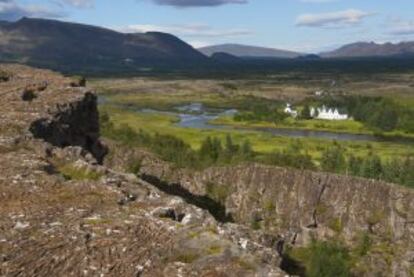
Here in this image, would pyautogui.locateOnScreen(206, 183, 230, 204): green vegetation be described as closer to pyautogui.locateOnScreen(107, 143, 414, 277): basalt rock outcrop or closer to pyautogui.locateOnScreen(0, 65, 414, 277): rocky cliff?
pyautogui.locateOnScreen(107, 143, 414, 277): basalt rock outcrop

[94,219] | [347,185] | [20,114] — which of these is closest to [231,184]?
[347,185]

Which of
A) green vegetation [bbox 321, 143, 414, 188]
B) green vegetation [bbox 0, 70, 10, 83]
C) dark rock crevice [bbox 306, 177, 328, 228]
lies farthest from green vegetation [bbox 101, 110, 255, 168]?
green vegetation [bbox 0, 70, 10, 83]

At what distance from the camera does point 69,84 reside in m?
48.8

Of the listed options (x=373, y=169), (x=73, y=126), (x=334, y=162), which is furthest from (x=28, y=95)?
(x=334, y=162)

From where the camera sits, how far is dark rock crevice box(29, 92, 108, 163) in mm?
38375

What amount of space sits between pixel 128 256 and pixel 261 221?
85148 millimetres

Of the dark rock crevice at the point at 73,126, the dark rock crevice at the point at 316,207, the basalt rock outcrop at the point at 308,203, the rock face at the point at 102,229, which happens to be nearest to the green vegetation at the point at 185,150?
the basalt rock outcrop at the point at 308,203

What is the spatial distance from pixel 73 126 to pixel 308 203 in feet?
212

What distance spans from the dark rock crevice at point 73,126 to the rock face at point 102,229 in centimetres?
662

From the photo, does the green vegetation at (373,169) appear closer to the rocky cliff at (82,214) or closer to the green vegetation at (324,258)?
the green vegetation at (324,258)

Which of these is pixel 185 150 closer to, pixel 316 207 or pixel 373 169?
pixel 373 169

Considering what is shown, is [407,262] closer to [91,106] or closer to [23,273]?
[91,106]

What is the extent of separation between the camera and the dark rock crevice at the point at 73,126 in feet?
126

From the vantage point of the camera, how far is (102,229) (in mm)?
20797
